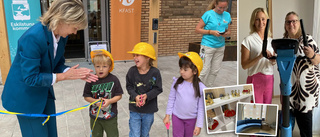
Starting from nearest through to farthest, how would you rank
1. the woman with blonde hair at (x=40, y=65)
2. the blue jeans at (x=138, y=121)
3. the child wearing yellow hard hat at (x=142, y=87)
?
1. the woman with blonde hair at (x=40, y=65)
2. the child wearing yellow hard hat at (x=142, y=87)
3. the blue jeans at (x=138, y=121)

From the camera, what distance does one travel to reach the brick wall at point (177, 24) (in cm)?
851

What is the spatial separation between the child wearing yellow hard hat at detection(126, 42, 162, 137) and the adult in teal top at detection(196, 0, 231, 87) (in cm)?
140

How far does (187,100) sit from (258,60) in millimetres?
876

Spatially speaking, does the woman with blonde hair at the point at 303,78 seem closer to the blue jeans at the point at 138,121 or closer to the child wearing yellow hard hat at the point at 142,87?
the child wearing yellow hard hat at the point at 142,87

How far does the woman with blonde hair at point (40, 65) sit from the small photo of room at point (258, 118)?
1.06 meters

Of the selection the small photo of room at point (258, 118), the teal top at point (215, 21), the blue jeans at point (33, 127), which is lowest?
the blue jeans at point (33, 127)

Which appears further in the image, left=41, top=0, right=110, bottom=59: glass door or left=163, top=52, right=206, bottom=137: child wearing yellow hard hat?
left=41, top=0, right=110, bottom=59: glass door

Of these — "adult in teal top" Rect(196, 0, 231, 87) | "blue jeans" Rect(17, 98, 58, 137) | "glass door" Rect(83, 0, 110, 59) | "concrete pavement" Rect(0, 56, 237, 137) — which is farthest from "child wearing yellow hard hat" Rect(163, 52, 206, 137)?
"glass door" Rect(83, 0, 110, 59)

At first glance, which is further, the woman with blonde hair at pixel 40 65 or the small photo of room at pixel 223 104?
the woman with blonde hair at pixel 40 65

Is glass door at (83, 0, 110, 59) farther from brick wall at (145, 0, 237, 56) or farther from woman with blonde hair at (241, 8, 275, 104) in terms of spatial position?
woman with blonde hair at (241, 8, 275, 104)

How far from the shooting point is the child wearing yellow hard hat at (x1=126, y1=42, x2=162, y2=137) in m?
2.27

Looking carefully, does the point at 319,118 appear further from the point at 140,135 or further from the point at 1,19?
the point at 1,19

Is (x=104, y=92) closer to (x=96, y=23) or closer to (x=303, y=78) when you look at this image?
(x=303, y=78)

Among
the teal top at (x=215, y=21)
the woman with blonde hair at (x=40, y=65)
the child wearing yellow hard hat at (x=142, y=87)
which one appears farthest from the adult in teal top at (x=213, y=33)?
the woman with blonde hair at (x=40, y=65)
